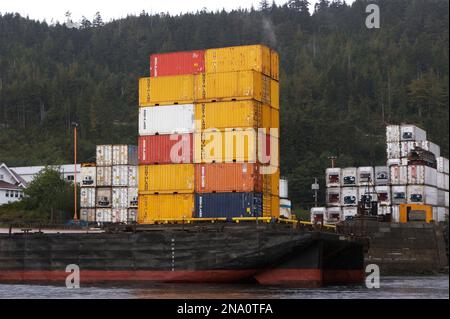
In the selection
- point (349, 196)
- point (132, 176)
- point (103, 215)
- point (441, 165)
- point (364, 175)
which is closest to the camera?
point (132, 176)

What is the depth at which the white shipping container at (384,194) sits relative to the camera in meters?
98.1

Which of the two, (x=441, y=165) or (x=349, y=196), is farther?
(x=441, y=165)

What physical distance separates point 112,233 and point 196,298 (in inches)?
548

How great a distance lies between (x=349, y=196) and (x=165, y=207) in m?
53.4

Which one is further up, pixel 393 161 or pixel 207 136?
pixel 393 161

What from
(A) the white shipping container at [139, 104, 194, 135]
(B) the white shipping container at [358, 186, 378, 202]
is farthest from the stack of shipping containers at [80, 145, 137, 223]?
(A) the white shipping container at [139, 104, 194, 135]

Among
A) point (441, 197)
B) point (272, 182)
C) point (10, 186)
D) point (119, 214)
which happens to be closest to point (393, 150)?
point (441, 197)

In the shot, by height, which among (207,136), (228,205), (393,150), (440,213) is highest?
(393,150)

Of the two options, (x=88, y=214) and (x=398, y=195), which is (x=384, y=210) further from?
(x=88, y=214)

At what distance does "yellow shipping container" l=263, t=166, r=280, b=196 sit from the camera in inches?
2028

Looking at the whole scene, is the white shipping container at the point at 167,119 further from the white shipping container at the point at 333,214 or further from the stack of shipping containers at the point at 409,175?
the white shipping container at the point at 333,214

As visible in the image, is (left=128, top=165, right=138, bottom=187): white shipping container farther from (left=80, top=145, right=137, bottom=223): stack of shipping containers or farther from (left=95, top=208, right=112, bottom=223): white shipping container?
(left=95, top=208, right=112, bottom=223): white shipping container

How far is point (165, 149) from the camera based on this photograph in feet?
171
